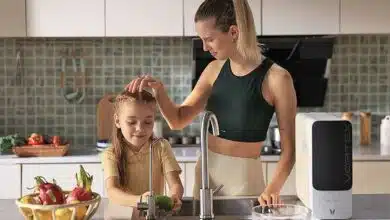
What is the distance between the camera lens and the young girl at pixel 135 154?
2.41 meters

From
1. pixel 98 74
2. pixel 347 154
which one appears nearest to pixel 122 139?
pixel 347 154

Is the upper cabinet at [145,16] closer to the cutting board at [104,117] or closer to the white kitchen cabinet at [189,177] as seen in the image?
the cutting board at [104,117]

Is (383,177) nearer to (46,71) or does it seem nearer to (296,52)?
(296,52)

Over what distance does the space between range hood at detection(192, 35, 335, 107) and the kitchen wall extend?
0.22 meters

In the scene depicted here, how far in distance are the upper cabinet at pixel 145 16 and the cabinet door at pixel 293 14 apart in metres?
0.50

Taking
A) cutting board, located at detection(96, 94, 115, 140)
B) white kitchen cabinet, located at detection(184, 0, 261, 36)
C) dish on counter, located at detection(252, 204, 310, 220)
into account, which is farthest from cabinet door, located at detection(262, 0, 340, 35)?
dish on counter, located at detection(252, 204, 310, 220)

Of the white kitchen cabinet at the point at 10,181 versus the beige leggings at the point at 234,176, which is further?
the white kitchen cabinet at the point at 10,181

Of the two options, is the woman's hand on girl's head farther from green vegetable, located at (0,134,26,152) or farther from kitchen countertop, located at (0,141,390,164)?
green vegetable, located at (0,134,26,152)

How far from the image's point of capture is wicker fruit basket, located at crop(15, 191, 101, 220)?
6.32 ft

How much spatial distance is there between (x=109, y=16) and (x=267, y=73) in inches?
63.9

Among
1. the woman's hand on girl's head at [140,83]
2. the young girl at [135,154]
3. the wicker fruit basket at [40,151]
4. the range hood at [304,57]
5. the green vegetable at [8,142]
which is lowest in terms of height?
the wicker fruit basket at [40,151]

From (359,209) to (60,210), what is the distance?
93cm

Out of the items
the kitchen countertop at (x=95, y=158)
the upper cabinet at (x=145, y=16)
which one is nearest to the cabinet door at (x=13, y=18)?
the upper cabinet at (x=145, y=16)

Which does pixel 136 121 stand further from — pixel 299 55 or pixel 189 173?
pixel 299 55
